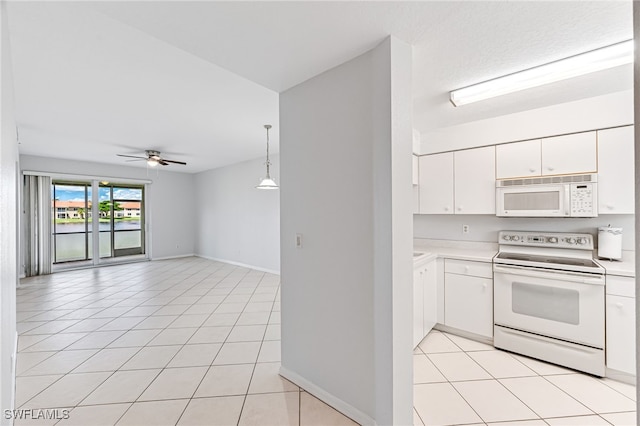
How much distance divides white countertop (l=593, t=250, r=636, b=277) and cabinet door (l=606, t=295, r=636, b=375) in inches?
7.8

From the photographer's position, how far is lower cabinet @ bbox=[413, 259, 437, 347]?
2.60 m

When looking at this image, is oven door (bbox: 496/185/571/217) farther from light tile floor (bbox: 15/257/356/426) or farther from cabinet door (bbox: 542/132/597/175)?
light tile floor (bbox: 15/257/356/426)

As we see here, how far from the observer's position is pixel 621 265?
2.29m

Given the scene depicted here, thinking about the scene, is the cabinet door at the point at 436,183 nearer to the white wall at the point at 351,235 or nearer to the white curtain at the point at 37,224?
the white wall at the point at 351,235

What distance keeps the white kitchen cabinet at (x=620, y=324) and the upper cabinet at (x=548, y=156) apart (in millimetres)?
1069

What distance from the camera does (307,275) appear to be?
2064mm

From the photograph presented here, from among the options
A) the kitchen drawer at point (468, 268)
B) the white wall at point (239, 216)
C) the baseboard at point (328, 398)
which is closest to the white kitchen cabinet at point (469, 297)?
the kitchen drawer at point (468, 268)

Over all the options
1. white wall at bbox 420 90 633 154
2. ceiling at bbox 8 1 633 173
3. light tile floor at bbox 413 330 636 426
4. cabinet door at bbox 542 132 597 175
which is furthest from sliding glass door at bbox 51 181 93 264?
cabinet door at bbox 542 132 597 175

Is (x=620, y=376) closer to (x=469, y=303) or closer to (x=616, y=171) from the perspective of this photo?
(x=469, y=303)

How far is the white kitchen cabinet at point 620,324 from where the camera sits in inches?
81.7

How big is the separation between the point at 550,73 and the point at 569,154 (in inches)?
42.2

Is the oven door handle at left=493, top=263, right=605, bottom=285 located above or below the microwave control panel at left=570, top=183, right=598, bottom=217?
below

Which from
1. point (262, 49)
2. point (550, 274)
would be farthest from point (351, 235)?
point (550, 274)

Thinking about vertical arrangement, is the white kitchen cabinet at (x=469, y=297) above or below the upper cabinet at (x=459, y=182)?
below
